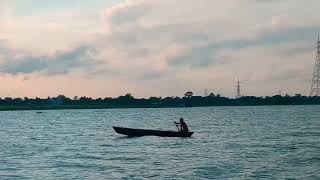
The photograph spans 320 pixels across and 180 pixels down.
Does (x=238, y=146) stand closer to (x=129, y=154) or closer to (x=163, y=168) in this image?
(x=129, y=154)

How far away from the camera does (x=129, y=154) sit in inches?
1812

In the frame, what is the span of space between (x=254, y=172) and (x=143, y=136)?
105 ft

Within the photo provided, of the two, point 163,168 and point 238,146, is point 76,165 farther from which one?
point 238,146

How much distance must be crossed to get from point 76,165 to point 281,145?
23.0 metres

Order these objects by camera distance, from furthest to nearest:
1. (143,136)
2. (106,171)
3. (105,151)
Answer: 1. (143,136)
2. (105,151)
3. (106,171)

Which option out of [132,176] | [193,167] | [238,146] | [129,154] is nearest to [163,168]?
[193,167]

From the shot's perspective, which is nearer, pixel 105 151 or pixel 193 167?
pixel 193 167

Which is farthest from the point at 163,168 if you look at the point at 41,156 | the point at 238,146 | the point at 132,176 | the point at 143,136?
the point at 143,136

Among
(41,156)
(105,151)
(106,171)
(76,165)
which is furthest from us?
(105,151)

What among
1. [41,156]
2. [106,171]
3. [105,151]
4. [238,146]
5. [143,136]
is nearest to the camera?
[106,171]

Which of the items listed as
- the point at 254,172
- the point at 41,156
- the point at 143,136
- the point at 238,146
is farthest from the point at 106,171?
the point at 143,136

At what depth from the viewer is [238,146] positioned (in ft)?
178

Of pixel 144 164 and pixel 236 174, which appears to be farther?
pixel 144 164

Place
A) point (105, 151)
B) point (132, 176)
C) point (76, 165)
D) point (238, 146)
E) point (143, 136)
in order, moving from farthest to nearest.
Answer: point (143, 136)
point (238, 146)
point (105, 151)
point (76, 165)
point (132, 176)
